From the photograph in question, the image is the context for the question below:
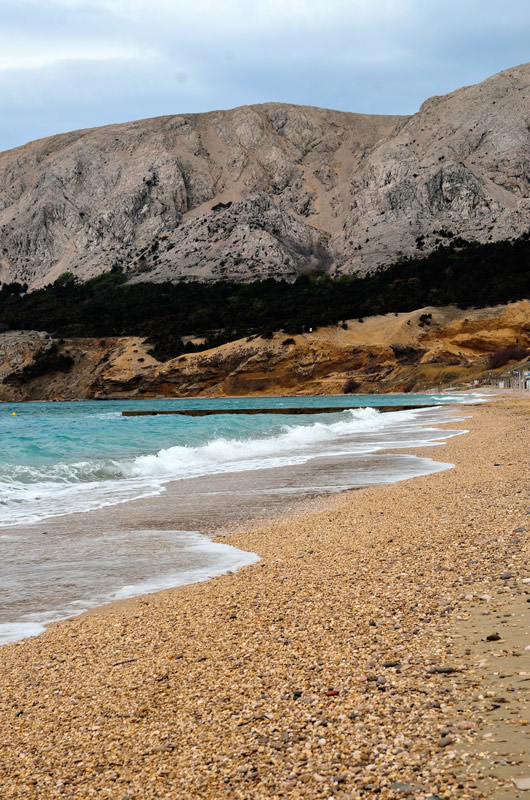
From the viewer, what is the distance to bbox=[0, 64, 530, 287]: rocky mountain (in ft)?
469

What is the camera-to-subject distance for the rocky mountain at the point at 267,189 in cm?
14288

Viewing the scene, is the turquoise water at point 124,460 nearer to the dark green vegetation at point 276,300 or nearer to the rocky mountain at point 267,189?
the dark green vegetation at point 276,300

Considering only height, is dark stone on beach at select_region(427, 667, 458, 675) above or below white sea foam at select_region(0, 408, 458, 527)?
above

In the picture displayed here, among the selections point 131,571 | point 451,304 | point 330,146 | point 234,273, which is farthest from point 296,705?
point 330,146

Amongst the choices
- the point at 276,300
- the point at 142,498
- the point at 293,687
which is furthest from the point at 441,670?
the point at 276,300

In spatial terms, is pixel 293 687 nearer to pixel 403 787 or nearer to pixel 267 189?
pixel 403 787

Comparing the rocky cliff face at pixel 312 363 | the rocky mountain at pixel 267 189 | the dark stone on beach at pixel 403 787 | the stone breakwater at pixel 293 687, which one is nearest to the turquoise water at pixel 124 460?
the stone breakwater at pixel 293 687

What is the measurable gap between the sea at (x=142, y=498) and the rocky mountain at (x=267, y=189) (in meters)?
121

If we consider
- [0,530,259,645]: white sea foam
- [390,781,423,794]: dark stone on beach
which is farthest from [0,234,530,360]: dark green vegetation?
[390,781,423,794]: dark stone on beach

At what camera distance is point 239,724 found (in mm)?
3186

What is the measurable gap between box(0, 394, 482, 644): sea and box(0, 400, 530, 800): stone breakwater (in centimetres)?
83

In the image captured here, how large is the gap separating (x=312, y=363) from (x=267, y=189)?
8581 cm

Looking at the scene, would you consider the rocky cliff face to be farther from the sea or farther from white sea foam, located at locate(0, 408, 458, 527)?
the sea

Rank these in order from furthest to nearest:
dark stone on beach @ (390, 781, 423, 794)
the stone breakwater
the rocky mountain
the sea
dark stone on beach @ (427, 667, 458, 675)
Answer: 1. the rocky mountain
2. the sea
3. dark stone on beach @ (427, 667, 458, 675)
4. the stone breakwater
5. dark stone on beach @ (390, 781, 423, 794)
